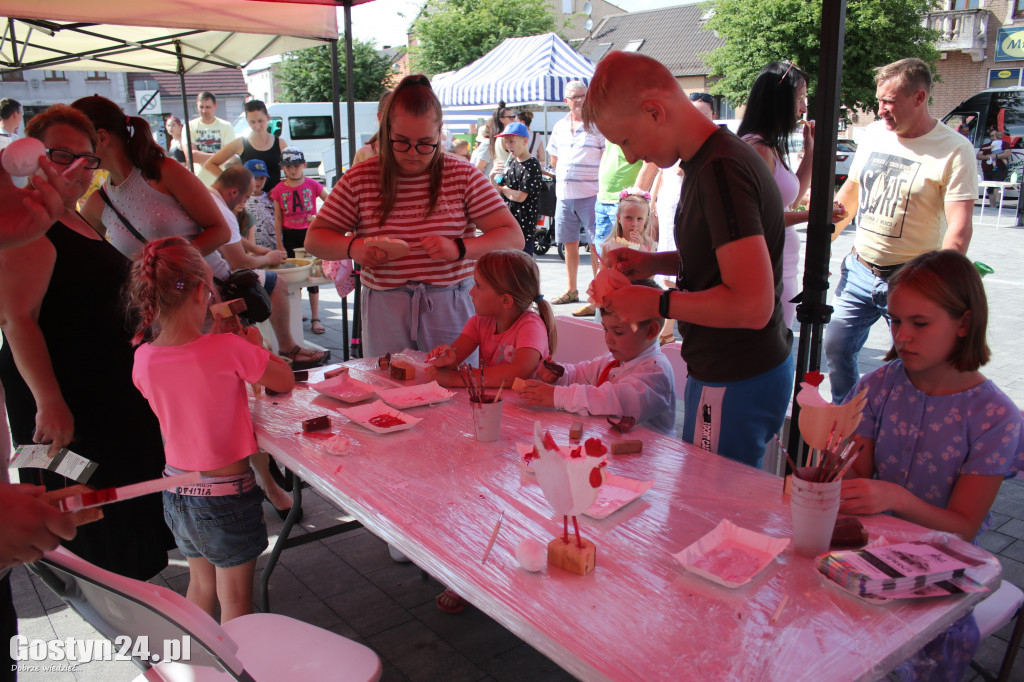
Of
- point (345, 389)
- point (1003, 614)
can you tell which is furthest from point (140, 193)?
point (1003, 614)

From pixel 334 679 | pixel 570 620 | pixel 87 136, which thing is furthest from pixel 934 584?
pixel 87 136

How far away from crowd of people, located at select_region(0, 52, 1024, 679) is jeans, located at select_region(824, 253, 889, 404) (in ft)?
0.04

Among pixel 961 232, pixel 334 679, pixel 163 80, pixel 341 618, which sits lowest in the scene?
pixel 341 618

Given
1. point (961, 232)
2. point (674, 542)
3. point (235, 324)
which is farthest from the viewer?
point (961, 232)

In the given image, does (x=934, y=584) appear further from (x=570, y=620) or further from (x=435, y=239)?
(x=435, y=239)

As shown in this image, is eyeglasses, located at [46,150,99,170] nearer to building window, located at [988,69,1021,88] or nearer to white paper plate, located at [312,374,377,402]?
white paper plate, located at [312,374,377,402]

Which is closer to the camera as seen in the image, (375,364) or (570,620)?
(570,620)

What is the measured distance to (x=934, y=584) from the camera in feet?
4.00

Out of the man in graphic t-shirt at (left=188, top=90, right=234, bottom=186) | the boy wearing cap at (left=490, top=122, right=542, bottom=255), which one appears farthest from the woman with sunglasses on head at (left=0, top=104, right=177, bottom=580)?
the boy wearing cap at (left=490, top=122, right=542, bottom=255)

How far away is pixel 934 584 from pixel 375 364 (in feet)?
6.54

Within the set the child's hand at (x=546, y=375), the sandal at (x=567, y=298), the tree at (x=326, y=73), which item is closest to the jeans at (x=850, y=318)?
the child's hand at (x=546, y=375)

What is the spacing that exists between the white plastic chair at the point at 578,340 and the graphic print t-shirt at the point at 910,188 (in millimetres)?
1443

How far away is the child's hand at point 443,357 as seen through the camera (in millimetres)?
2518

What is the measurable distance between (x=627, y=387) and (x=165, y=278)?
1.32 m
